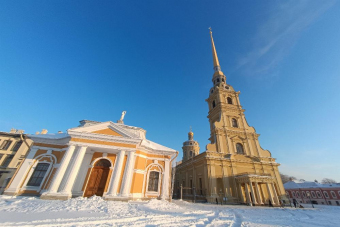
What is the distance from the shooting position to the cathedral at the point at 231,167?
19547mm

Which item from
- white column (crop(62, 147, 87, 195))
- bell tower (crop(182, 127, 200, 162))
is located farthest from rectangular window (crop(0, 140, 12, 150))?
bell tower (crop(182, 127, 200, 162))

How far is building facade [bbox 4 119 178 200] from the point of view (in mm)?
11383

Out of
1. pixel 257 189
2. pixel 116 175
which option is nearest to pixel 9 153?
pixel 116 175

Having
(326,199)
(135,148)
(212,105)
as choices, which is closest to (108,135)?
(135,148)

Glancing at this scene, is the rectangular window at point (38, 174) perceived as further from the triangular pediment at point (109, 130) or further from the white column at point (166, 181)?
the white column at point (166, 181)

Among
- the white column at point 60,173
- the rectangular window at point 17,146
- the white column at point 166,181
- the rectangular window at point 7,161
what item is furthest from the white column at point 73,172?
the rectangular window at point 17,146

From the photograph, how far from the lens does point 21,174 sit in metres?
11.8

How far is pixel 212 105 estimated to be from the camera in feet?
108

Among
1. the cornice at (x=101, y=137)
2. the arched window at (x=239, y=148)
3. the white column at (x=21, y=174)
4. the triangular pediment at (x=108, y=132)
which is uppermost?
the arched window at (x=239, y=148)

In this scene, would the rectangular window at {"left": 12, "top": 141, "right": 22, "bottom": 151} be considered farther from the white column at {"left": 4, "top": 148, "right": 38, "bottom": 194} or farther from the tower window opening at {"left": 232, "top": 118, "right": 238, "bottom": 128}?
the tower window opening at {"left": 232, "top": 118, "right": 238, "bottom": 128}

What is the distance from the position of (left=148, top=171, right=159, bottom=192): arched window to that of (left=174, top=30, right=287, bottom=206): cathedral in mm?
4274

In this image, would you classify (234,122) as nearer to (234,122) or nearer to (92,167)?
(234,122)

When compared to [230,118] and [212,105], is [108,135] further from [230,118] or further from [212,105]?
[212,105]

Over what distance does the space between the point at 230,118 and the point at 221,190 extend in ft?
43.9
